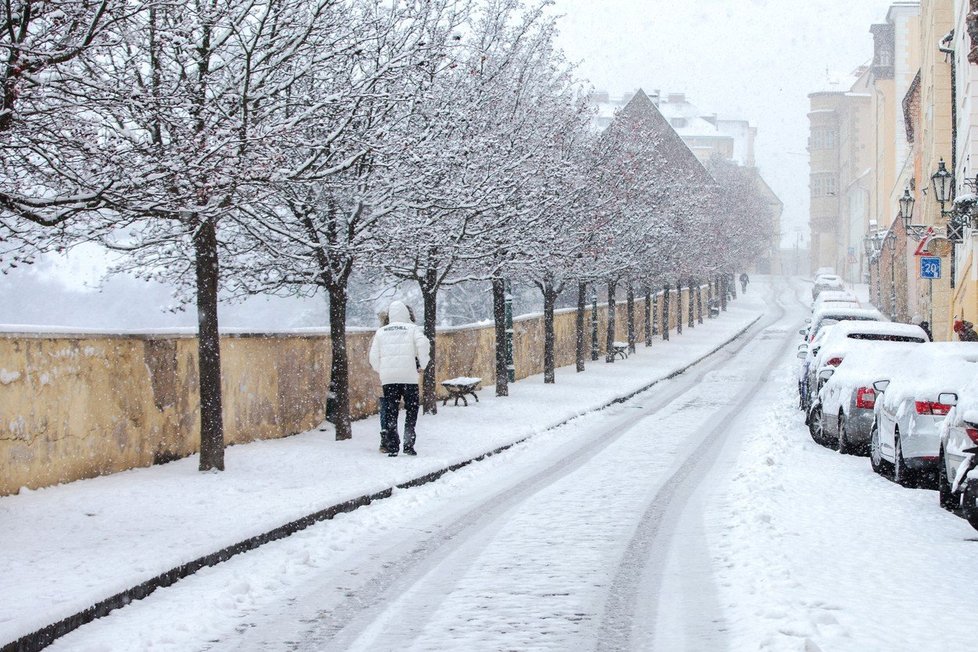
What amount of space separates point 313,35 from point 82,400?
4403 mm

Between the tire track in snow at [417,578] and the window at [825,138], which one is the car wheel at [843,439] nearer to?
the tire track in snow at [417,578]

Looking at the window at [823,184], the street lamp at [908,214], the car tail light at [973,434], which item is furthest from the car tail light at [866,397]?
the window at [823,184]

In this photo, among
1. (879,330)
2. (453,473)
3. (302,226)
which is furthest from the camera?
(879,330)

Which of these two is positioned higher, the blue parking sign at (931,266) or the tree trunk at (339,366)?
the blue parking sign at (931,266)

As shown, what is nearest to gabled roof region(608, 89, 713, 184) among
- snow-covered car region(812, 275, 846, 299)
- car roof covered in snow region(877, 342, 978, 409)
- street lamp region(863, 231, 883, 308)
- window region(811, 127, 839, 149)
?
street lamp region(863, 231, 883, 308)

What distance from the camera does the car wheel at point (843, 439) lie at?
52.3 feet

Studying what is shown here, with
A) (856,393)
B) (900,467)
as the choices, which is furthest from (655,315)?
(900,467)

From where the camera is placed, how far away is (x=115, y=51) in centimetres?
1291

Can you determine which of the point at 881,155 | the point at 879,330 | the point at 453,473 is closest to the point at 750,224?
the point at 881,155

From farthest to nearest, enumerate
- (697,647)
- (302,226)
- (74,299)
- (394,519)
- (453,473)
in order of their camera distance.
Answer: (74,299) < (302,226) < (453,473) < (394,519) < (697,647)

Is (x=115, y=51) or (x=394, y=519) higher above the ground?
(x=115, y=51)

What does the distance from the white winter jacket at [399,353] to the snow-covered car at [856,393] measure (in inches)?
212

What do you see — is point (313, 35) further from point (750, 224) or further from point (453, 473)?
point (750, 224)

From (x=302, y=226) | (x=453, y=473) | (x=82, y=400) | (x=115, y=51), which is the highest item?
(x=115, y=51)
